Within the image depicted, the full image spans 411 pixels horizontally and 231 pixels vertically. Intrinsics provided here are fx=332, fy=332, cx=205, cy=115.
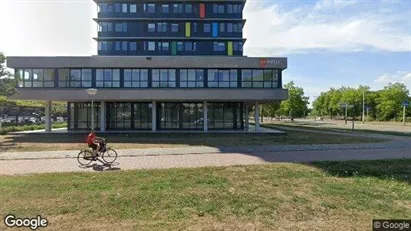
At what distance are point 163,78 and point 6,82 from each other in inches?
539

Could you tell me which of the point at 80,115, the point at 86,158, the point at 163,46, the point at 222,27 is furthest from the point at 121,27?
the point at 86,158

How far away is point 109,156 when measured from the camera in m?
15.1

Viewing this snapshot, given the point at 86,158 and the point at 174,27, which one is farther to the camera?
the point at 174,27

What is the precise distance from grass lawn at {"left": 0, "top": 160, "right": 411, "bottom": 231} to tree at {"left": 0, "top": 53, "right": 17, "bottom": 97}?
21.4m

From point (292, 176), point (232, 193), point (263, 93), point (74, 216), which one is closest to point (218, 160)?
point (292, 176)

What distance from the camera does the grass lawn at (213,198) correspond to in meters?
6.44

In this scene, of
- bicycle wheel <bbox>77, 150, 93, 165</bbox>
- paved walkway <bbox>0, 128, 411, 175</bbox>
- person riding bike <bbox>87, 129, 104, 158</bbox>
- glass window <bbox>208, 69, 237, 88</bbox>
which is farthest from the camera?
glass window <bbox>208, 69, 237, 88</bbox>

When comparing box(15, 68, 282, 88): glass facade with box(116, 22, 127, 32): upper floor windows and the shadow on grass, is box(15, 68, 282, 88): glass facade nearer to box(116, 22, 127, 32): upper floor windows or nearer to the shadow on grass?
box(116, 22, 127, 32): upper floor windows

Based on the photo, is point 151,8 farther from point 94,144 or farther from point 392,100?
point 392,100

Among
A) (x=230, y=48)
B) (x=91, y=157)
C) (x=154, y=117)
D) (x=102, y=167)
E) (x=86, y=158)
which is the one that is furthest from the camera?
(x=230, y=48)

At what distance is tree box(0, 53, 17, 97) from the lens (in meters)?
28.4

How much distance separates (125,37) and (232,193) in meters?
44.3

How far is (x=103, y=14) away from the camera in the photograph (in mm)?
48844

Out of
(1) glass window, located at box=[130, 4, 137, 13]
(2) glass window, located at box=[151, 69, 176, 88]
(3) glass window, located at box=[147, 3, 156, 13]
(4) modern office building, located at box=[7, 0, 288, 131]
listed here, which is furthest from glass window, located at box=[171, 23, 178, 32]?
(2) glass window, located at box=[151, 69, 176, 88]
